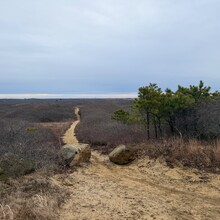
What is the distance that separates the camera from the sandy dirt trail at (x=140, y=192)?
23.5 feet

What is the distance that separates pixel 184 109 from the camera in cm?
1548

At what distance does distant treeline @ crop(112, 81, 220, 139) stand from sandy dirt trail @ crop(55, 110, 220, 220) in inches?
145

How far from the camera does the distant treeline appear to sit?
568 inches

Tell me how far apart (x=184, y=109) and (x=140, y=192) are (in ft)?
24.9

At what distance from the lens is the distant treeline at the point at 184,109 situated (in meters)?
14.4

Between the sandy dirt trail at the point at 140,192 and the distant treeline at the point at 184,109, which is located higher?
the distant treeline at the point at 184,109

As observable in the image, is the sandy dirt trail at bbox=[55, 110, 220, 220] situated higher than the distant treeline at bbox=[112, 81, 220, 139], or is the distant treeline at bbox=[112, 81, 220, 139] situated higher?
the distant treeline at bbox=[112, 81, 220, 139]

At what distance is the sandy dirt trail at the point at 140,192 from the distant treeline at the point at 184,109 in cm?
369

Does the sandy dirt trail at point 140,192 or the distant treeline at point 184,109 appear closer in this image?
the sandy dirt trail at point 140,192

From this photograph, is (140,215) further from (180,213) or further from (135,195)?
(135,195)

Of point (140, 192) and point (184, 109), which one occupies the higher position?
point (184, 109)

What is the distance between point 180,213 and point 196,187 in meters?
2.40

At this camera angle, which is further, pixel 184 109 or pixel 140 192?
pixel 184 109

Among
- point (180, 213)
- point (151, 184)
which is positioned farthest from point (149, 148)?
point (180, 213)
